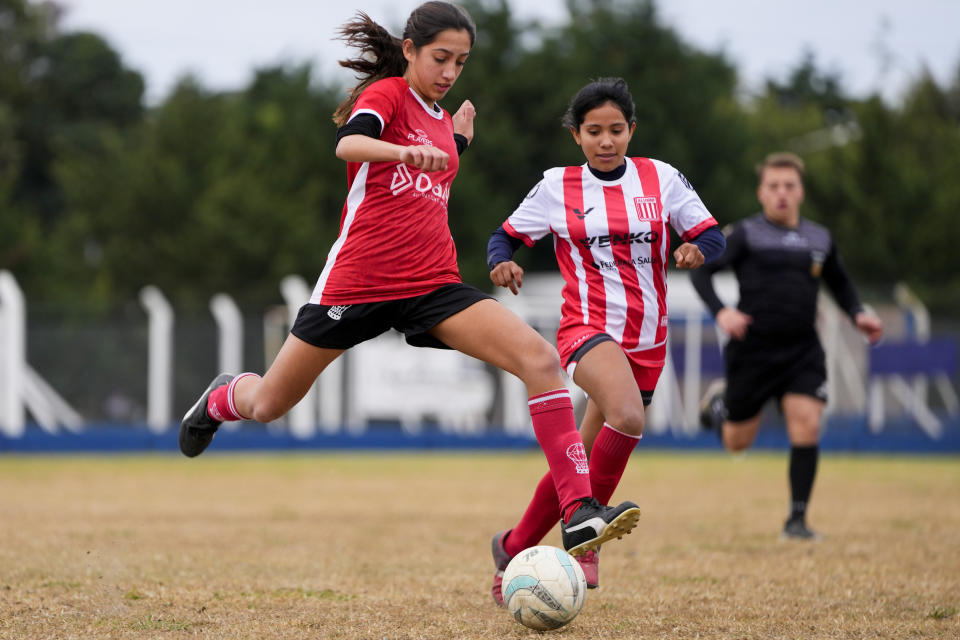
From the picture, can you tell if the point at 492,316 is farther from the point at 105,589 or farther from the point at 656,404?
the point at 656,404

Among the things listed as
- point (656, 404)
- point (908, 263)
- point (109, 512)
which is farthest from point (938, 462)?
point (908, 263)

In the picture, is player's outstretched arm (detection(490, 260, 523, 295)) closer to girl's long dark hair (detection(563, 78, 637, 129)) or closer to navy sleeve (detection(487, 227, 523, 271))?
navy sleeve (detection(487, 227, 523, 271))

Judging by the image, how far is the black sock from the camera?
26.7 ft

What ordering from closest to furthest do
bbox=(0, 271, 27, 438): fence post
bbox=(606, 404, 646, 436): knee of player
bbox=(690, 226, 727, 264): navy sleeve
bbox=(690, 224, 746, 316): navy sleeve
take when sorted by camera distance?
1. bbox=(606, 404, 646, 436): knee of player
2. bbox=(690, 226, 727, 264): navy sleeve
3. bbox=(690, 224, 746, 316): navy sleeve
4. bbox=(0, 271, 27, 438): fence post

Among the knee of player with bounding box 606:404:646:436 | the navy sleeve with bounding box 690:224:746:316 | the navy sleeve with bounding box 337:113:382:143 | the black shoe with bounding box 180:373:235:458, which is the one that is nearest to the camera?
the navy sleeve with bounding box 337:113:382:143

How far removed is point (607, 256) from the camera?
224 inches

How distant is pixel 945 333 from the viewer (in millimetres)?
20422

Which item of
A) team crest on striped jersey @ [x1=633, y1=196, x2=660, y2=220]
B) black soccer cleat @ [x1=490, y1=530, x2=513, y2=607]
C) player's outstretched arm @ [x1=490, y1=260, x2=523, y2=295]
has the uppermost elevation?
team crest on striped jersey @ [x1=633, y1=196, x2=660, y2=220]

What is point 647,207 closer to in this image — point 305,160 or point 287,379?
point 287,379

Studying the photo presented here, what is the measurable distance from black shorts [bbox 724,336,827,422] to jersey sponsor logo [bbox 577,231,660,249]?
3033 mm

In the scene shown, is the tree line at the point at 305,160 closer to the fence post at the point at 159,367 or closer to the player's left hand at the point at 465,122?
the fence post at the point at 159,367

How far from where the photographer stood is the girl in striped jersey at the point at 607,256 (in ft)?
18.2

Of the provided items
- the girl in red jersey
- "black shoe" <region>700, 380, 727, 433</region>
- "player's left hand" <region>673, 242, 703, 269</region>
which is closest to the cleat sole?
the girl in red jersey

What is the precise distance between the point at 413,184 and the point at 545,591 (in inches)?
69.0
